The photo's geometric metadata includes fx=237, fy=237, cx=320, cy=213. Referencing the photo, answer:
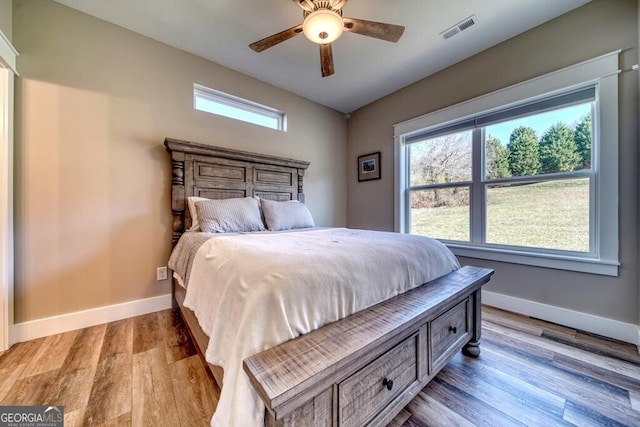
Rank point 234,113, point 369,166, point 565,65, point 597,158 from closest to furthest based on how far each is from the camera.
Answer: point 597,158
point 565,65
point 234,113
point 369,166

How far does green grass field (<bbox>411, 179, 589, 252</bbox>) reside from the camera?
81.7 inches

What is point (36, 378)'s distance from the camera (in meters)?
1.40

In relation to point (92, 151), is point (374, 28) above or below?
above

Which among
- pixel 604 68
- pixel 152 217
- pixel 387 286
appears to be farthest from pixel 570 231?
pixel 152 217

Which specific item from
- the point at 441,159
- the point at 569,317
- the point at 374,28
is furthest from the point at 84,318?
the point at 569,317

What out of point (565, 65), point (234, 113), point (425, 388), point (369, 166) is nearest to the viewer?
point (425, 388)

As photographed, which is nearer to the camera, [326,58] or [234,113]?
[326,58]

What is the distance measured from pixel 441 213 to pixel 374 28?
7.19 feet

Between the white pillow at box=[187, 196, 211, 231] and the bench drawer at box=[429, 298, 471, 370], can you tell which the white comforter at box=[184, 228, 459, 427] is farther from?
the white pillow at box=[187, 196, 211, 231]

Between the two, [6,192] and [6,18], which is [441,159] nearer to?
[6,192]

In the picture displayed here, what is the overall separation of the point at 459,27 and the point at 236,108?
2.53 meters

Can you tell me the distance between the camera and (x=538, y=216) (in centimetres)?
229

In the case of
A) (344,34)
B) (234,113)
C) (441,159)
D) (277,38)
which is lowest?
(441,159)

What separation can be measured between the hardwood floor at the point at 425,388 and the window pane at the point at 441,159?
5.81ft
